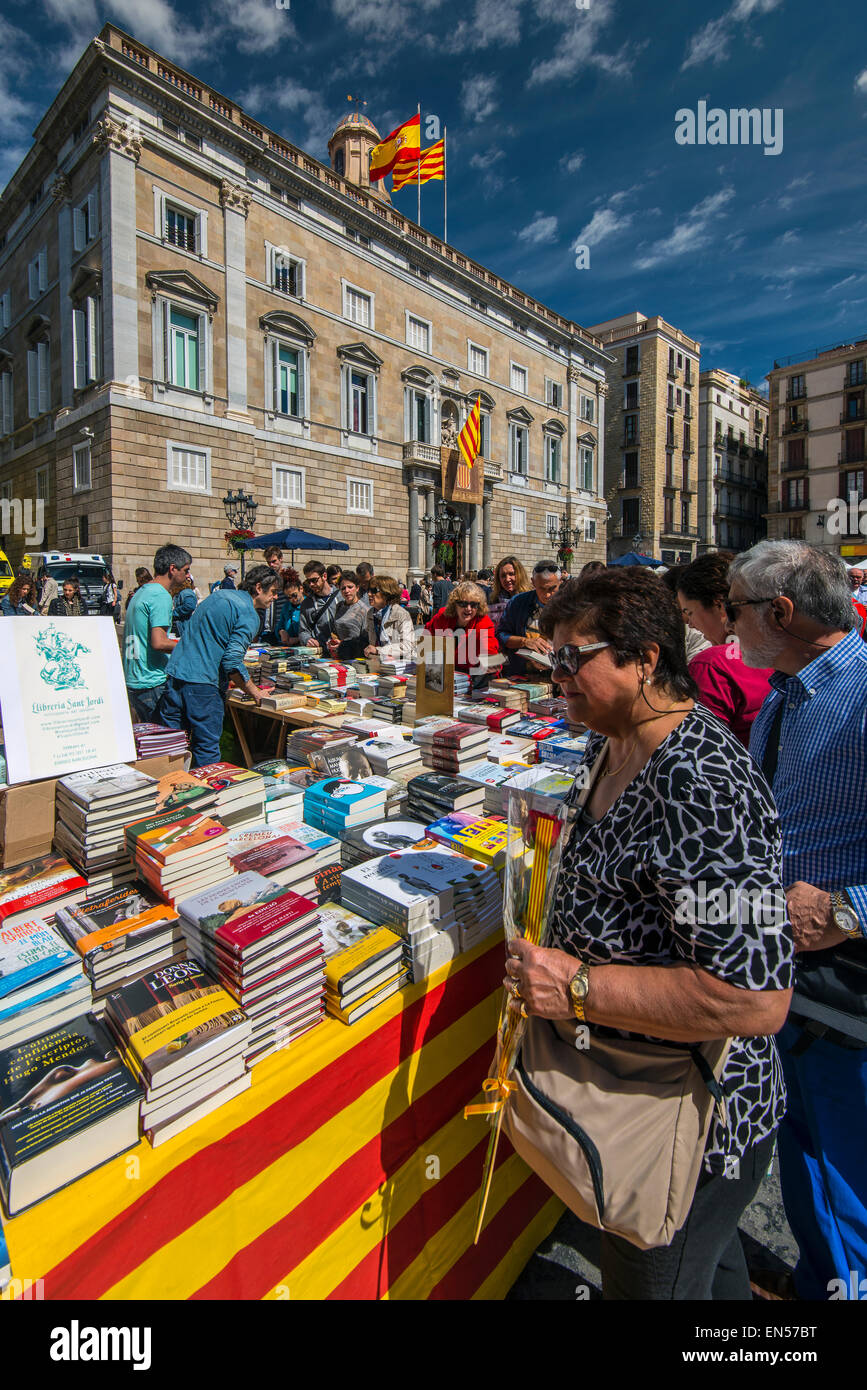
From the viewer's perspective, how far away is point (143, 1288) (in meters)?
1.15

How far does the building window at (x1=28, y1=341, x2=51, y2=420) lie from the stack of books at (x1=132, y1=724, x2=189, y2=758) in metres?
19.9

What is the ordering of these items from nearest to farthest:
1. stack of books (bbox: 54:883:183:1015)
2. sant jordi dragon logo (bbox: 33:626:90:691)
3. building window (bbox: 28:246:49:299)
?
stack of books (bbox: 54:883:183:1015) → sant jordi dragon logo (bbox: 33:626:90:691) → building window (bbox: 28:246:49:299)

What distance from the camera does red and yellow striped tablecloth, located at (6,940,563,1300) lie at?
1.11 m

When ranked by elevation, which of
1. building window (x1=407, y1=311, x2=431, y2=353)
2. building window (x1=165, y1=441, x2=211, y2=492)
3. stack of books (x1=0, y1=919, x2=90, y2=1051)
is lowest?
stack of books (x1=0, y1=919, x2=90, y2=1051)

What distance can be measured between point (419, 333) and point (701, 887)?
25.4 meters

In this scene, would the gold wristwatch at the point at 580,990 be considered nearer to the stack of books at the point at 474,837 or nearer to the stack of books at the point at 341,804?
the stack of books at the point at 474,837

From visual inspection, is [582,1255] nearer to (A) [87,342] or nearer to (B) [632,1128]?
(B) [632,1128]

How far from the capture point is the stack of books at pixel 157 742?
8.62 ft

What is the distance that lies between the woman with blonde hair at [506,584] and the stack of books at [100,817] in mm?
4165

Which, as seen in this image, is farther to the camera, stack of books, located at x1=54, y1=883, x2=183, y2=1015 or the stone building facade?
the stone building facade

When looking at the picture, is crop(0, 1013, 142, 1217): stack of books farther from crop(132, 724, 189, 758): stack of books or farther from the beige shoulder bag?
crop(132, 724, 189, 758): stack of books

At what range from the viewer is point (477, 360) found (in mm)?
25016

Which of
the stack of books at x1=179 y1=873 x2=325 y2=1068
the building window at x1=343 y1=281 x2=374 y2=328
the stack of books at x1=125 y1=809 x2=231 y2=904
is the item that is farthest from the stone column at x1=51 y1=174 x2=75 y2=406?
the stack of books at x1=179 y1=873 x2=325 y2=1068
